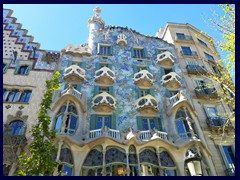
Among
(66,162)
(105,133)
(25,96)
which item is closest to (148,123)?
(105,133)

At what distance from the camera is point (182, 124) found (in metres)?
17.0

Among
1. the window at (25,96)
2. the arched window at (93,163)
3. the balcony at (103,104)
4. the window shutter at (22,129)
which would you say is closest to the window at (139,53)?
the balcony at (103,104)

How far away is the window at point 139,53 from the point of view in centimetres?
2354

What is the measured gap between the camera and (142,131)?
1609 cm

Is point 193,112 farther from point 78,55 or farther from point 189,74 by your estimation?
point 78,55

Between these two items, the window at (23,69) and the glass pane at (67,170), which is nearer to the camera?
the glass pane at (67,170)

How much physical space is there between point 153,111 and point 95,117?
433 centimetres

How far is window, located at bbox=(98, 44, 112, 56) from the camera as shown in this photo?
2329cm

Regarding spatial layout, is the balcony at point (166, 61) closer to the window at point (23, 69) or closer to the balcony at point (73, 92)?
the balcony at point (73, 92)

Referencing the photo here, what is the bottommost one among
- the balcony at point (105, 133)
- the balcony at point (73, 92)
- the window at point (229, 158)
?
the window at point (229, 158)

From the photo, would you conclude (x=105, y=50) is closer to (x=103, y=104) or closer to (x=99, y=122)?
(x=103, y=104)

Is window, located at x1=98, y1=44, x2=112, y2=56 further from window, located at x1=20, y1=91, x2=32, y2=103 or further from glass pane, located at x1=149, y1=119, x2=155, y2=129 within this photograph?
glass pane, located at x1=149, y1=119, x2=155, y2=129

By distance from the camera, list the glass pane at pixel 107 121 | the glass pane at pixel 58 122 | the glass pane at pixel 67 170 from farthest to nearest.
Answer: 1. the glass pane at pixel 107 121
2. the glass pane at pixel 58 122
3. the glass pane at pixel 67 170

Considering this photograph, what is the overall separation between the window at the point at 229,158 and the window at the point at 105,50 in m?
12.9
